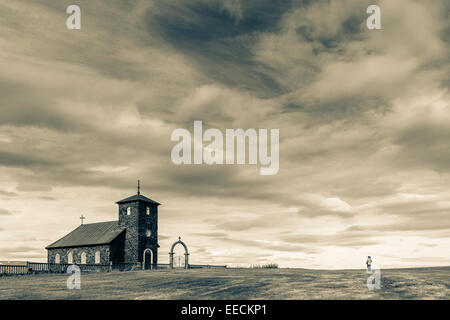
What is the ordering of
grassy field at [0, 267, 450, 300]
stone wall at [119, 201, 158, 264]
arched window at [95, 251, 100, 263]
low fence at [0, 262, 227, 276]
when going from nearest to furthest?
grassy field at [0, 267, 450, 300]
low fence at [0, 262, 227, 276]
stone wall at [119, 201, 158, 264]
arched window at [95, 251, 100, 263]

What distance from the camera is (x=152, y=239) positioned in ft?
203

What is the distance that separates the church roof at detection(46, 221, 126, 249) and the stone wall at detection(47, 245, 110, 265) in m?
0.62

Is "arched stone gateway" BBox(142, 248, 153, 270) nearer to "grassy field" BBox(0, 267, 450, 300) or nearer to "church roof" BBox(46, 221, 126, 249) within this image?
"church roof" BBox(46, 221, 126, 249)

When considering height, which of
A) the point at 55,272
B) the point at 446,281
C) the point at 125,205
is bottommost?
the point at 55,272

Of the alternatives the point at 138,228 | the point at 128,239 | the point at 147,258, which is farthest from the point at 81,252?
the point at 138,228

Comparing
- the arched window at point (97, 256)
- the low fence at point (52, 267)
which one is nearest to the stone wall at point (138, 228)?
the low fence at point (52, 267)

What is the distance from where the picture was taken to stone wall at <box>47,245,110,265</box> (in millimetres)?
60062

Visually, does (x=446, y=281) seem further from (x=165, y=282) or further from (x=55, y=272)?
(x=55, y=272)

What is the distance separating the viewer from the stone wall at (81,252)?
6006 centimetres

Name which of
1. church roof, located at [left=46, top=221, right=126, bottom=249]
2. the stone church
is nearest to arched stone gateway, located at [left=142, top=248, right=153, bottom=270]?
the stone church
